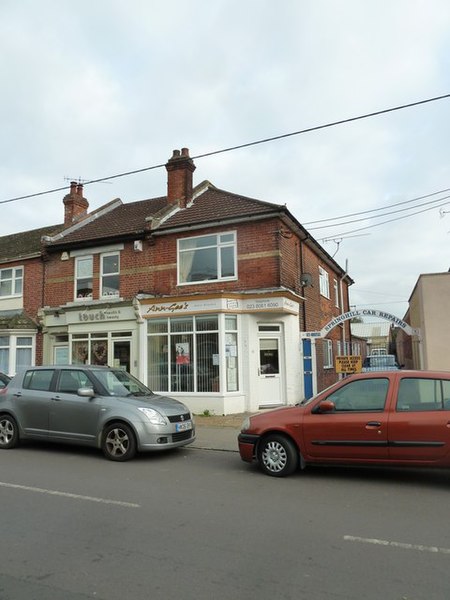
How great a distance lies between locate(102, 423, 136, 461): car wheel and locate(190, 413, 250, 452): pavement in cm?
190

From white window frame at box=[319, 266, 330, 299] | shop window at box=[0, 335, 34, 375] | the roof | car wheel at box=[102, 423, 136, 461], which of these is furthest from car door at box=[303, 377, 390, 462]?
shop window at box=[0, 335, 34, 375]

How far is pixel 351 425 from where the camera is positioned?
21.9 ft

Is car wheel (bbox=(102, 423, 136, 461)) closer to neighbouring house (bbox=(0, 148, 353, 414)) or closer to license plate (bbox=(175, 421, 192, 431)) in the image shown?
license plate (bbox=(175, 421, 192, 431))

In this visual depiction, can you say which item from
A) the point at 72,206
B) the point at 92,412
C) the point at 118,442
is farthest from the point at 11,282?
the point at 118,442

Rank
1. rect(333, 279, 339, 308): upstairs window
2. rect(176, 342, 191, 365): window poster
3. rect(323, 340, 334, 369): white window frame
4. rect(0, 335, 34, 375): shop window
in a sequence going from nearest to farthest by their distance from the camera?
1. rect(176, 342, 191, 365): window poster
2. rect(0, 335, 34, 375): shop window
3. rect(323, 340, 334, 369): white window frame
4. rect(333, 279, 339, 308): upstairs window

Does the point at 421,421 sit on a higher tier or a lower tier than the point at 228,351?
A: lower

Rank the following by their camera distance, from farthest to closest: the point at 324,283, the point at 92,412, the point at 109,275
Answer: the point at 324,283 < the point at 109,275 < the point at 92,412

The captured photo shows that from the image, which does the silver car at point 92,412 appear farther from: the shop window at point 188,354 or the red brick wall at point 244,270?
the red brick wall at point 244,270

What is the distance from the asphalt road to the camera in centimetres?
365

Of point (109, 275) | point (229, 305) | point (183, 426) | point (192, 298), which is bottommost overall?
point (183, 426)

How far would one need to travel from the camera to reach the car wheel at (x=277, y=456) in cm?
698

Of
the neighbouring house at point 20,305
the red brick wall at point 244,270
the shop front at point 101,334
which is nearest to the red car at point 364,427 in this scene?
the red brick wall at point 244,270

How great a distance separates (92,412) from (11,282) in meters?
13.0

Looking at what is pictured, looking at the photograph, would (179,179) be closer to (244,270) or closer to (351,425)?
(244,270)
